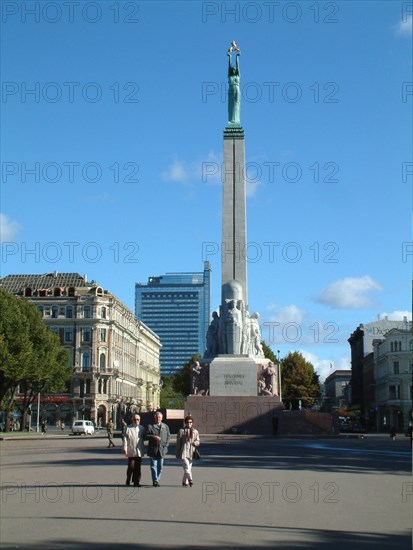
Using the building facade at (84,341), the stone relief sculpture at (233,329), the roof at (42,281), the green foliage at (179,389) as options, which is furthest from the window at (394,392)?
the stone relief sculpture at (233,329)

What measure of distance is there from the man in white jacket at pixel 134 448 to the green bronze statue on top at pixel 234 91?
3522 cm

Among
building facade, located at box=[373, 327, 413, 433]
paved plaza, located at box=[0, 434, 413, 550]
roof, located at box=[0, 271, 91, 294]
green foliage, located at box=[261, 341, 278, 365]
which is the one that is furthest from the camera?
roof, located at box=[0, 271, 91, 294]

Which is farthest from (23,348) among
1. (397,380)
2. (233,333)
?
(397,380)

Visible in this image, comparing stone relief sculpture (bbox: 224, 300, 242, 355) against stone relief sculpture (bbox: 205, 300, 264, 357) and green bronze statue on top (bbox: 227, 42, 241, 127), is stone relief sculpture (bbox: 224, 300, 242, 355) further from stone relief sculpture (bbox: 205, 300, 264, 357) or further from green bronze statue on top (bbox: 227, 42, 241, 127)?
green bronze statue on top (bbox: 227, 42, 241, 127)

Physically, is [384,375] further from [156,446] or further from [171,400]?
[156,446]

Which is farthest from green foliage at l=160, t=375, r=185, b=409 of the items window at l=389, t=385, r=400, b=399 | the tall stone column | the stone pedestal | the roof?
the stone pedestal

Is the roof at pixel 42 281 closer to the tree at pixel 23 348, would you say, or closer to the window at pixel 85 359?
the window at pixel 85 359

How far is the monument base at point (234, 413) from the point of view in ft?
134

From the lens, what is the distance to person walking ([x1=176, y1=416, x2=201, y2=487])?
16.0m

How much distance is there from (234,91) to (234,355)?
18.1 m

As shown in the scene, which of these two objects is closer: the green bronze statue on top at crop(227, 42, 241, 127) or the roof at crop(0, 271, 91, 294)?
the green bronze statue on top at crop(227, 42, 241, 127)

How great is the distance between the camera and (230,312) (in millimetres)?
43688

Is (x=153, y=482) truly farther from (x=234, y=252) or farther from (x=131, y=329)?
(x=131, y=329)

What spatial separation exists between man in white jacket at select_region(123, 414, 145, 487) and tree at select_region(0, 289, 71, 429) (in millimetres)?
43338
